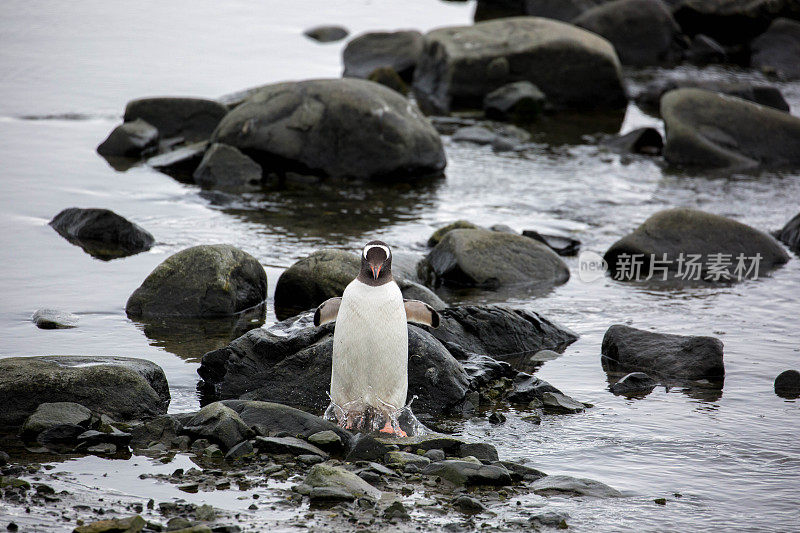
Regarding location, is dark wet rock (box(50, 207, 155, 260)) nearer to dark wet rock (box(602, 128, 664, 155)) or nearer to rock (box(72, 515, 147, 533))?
rock (box(72, 515, 147, 533))

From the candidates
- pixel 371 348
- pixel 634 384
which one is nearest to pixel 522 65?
pixel 634 384

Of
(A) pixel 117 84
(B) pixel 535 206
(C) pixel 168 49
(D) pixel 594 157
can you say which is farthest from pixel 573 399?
(C) pixel 168 49

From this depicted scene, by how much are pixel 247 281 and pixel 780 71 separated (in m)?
19.1

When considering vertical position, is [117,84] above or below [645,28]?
below

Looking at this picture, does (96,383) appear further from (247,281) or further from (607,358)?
(607,358)

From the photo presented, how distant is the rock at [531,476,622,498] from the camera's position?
6207mm

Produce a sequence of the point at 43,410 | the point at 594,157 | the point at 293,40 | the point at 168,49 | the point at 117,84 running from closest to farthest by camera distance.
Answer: the point at 43,410
the point at 594,157
the point at 117,84
the point at 168,49
the point at 293,40

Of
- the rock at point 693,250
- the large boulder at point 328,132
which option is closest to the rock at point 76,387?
the rock at point 693,250

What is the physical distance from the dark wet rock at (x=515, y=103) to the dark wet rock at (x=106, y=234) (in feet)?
31.0

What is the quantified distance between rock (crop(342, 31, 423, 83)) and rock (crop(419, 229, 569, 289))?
37.0 feet

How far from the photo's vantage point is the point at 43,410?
6.70 metres

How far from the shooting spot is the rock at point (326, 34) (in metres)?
26.4

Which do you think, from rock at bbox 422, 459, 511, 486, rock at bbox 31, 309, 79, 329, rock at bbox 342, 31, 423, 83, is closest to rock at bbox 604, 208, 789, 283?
rock at bbox 422, 459, 511, 486

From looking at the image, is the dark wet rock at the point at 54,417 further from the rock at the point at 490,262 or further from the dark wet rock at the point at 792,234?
the dark wet rock at the point at 792,234
